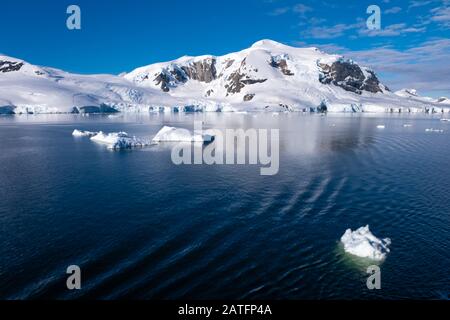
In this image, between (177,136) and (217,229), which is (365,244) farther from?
(177,136)

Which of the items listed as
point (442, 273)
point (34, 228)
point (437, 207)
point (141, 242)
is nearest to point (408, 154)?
point (437, 207)

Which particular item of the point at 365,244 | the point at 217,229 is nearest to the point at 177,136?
the point at 217,229

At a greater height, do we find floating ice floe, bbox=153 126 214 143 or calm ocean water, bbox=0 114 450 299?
floating ice floe, bbox=153 126 214 143

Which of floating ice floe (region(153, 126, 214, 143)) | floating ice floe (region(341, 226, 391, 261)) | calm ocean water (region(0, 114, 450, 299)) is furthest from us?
floating ice floe (region(153, 126, 214, 143))

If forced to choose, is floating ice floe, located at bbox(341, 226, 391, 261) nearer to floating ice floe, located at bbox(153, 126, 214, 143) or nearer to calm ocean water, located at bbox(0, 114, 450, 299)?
calm ocean water, located at bbox(0, 114, 450, 299)

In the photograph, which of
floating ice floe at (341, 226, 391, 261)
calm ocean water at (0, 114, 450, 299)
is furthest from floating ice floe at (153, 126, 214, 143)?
floating ice floe at (341, 226, 391, 261)

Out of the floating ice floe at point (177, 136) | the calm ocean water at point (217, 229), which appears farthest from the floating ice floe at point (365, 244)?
the floating ice floe at point (177, 136)
